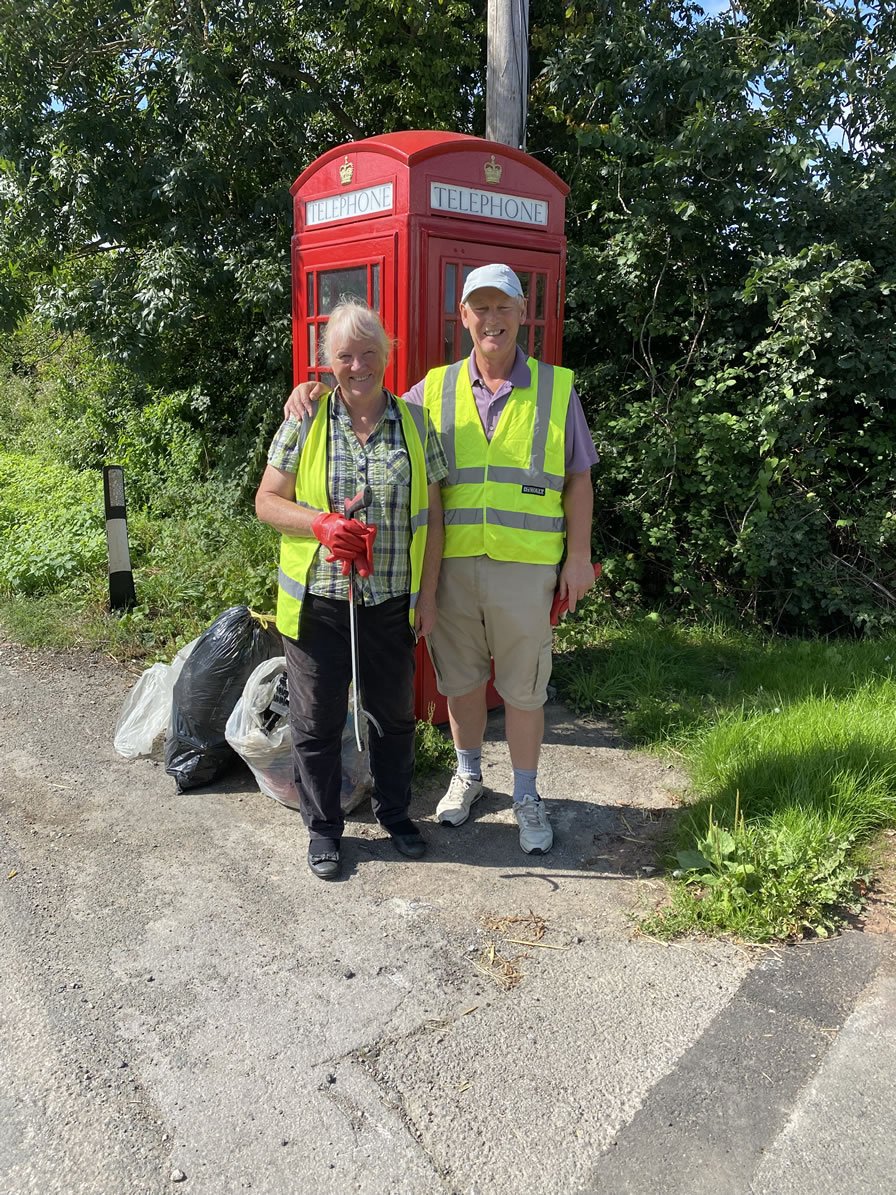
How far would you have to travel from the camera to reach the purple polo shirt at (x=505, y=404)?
3.28 meters

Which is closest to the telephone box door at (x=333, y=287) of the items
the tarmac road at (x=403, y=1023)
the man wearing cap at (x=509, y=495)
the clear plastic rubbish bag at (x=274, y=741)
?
the man wearing cap at (x=509, y=495)

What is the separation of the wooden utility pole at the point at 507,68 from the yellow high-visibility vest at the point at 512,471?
3.00 metres

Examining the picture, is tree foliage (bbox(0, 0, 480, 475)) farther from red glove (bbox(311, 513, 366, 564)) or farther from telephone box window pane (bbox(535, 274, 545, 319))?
red glove (bbox(311, 513, 366, 564))

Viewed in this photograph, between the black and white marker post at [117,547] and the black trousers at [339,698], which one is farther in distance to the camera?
the black and white marker post at [117,547]

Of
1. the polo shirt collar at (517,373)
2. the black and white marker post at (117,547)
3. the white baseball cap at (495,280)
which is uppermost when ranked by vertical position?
the white baseball cap at (495,280)

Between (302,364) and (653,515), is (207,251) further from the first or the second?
(653,515)

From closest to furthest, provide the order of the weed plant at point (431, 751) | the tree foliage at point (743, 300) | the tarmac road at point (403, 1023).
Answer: the tarmac road at point (403, 1023) < the weed plant at point (431, 751) < the tree foliage at point (743, 300)

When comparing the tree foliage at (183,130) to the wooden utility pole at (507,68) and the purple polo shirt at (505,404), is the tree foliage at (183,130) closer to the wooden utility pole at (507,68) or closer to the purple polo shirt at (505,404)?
the wooden utility pole at (507,68)

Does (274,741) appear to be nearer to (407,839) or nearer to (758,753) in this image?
(407,839)

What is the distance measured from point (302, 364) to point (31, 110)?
Result: 12.9 ft

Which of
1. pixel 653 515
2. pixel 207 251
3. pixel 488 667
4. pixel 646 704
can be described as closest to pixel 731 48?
pixel 653 515

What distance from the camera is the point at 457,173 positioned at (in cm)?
397

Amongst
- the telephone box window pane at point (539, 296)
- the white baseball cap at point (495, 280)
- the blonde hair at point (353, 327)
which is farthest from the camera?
the telephone box window pane at point (539, 296)

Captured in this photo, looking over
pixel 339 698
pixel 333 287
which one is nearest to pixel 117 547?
pixel 333 287
